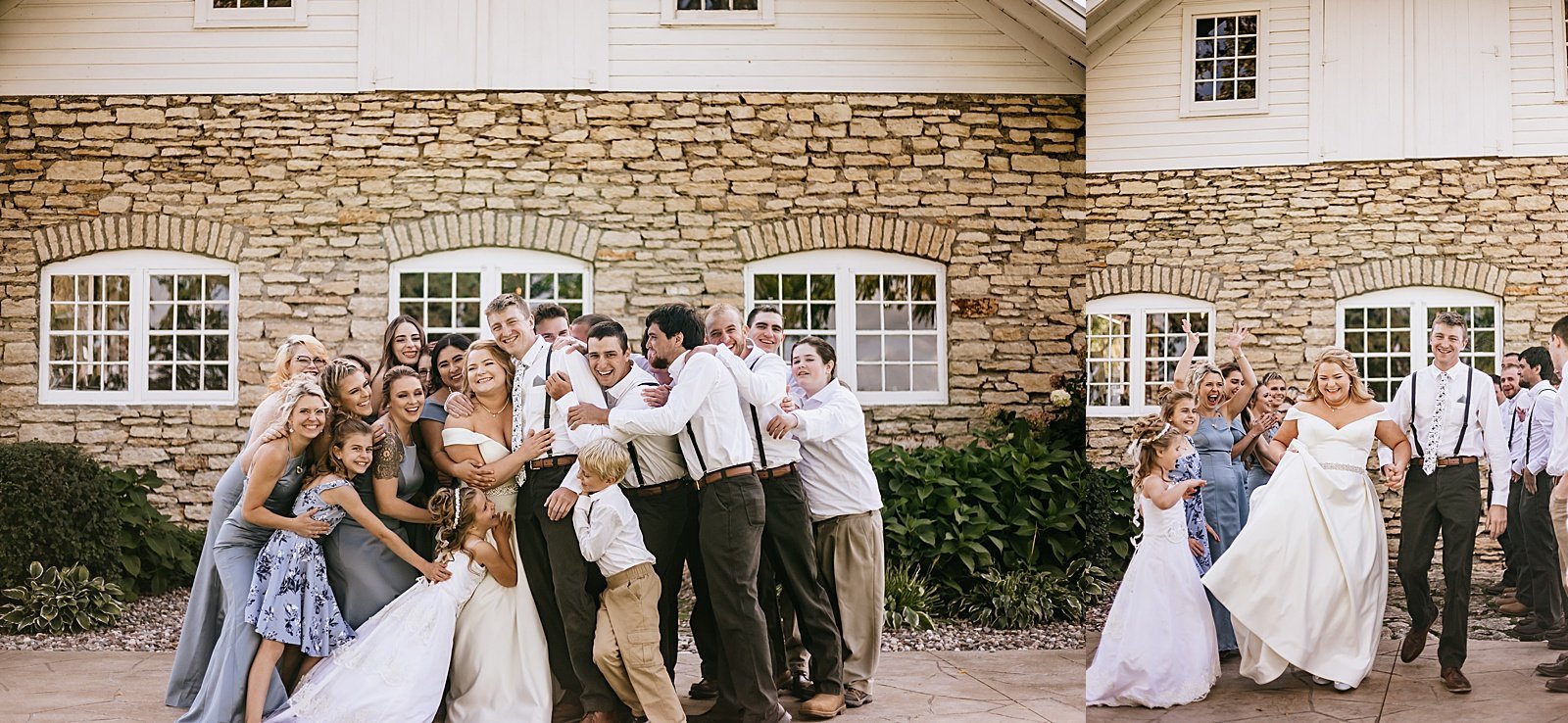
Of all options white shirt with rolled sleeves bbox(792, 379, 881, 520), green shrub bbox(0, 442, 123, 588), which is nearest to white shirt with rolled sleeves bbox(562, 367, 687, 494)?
white shirt with rolled sleeves bbox(792, 379, 881, 520)

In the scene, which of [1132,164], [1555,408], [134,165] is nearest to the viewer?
[1555,408]

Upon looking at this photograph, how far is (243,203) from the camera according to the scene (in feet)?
15.6

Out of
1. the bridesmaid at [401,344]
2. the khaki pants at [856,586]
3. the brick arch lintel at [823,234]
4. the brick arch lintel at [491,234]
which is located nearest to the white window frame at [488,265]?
the brick arch lintel at [491,234]

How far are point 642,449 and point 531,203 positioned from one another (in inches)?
85.6

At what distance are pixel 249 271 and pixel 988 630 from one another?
11.6 ft

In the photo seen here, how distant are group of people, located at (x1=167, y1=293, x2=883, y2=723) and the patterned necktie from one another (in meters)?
1.68

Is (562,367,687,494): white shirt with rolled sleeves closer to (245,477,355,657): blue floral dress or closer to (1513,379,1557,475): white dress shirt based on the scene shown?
(245,477,355,657): blue floral dress

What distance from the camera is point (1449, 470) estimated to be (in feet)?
9.46

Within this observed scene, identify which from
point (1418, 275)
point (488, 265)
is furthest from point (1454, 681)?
point (488, 265)

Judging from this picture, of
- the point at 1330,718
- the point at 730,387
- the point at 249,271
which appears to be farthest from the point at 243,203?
the point at 1330,718

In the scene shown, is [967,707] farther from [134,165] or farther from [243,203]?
[134,165]

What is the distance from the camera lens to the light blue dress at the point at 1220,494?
3.46m

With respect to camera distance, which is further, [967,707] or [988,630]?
[988,630]

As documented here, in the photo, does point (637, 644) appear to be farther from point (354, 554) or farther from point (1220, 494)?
point (1220, 494)
